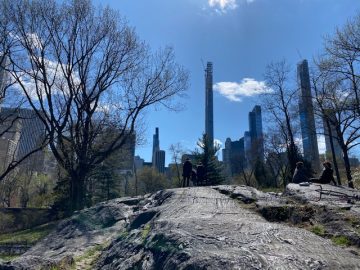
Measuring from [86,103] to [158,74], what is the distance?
15.7ft

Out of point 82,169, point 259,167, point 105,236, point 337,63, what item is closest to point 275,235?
point 105,236

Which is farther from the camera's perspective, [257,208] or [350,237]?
[257,208]

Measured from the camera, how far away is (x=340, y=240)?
6465 mm

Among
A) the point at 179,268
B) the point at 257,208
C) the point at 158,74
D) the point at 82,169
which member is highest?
the point at 158,74

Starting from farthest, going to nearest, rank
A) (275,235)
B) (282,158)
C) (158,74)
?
(282,158)
(158,74)
(275,235)

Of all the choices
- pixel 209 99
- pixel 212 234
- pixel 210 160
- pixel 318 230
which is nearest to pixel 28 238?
pixel 210 160

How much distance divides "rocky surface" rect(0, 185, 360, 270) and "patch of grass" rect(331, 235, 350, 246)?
9cm

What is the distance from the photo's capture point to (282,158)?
4612cm

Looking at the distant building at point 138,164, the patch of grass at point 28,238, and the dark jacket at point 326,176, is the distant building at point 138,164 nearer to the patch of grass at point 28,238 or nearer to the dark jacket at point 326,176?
the patch of grass at point 28,238

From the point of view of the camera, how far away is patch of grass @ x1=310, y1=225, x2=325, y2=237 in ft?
22.9

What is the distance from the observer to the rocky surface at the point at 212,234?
17.2 feet

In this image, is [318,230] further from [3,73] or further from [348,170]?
[348,170]

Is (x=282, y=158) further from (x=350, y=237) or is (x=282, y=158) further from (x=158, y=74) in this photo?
(x=350, y=237)

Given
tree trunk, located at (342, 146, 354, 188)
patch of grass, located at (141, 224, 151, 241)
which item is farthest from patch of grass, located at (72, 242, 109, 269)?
tree trunk, located at (342, 146, 354, 188)
